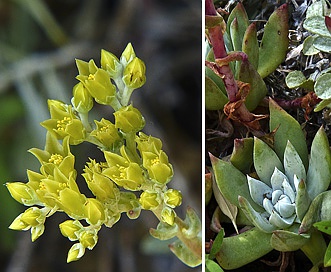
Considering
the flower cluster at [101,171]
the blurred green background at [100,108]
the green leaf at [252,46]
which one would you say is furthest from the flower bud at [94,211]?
the blurred green background at [100,108]

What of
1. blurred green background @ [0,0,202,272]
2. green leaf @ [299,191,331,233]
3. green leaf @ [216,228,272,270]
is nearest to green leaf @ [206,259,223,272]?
green leaf @ [216,228,272,270]

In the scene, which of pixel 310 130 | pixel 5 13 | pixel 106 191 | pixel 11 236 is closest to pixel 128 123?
pixel 106 191

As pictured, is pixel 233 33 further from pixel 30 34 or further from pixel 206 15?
pixel 30 34

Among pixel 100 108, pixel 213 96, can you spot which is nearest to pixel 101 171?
pixel 213 96

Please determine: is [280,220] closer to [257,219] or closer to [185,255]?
[257,219]

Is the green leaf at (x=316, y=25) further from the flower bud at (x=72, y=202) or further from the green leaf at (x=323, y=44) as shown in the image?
the flower bud at (x=72, y=202)
